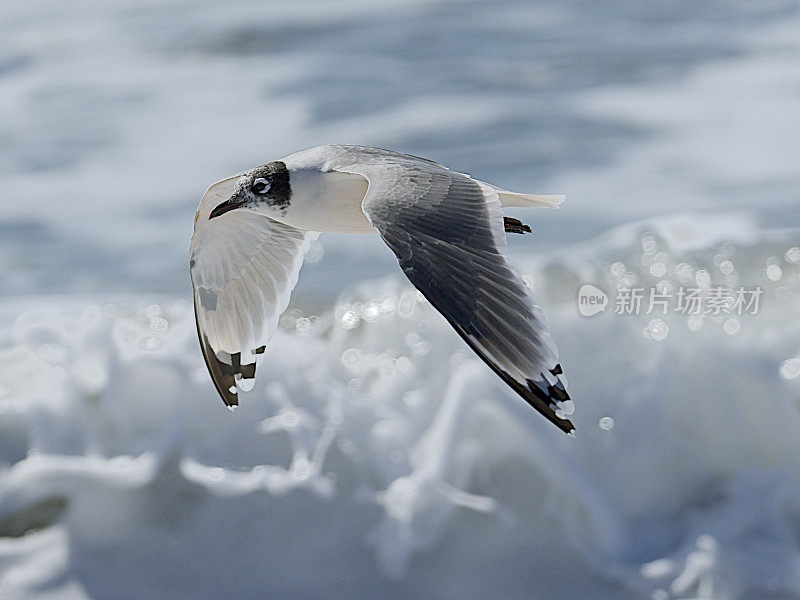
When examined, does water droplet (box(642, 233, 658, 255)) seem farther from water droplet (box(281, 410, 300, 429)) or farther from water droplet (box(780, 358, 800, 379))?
water droplet (box(281, 410, 300, 429))

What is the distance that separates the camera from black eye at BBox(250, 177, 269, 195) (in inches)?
116

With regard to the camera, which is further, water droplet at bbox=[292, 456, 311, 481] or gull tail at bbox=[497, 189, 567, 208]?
water droplet at bbox=[292, 456, 311, 481]

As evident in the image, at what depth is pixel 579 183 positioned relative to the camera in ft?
34.4

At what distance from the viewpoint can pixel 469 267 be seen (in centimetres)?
A: 243

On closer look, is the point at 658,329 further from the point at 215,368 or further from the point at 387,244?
the point at 387,244

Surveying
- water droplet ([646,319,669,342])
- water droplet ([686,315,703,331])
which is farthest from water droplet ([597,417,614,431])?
water droplet ([686,315,703,331])

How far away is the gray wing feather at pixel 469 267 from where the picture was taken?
224 cm

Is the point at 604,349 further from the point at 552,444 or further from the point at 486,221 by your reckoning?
the point at 486,221

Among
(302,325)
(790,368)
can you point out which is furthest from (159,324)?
(790,368)

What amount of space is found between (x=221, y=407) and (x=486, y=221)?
3.18 meters

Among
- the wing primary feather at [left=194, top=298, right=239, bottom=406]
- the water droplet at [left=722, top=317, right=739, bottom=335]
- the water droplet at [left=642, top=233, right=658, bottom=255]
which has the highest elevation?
the wing primary feather at [left=194, top=298, right=239, bottom=406]

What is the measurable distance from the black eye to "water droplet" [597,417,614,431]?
2.97 m

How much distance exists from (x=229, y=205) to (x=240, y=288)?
670 mm

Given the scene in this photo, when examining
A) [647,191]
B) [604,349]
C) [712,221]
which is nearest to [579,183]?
[647,191]
